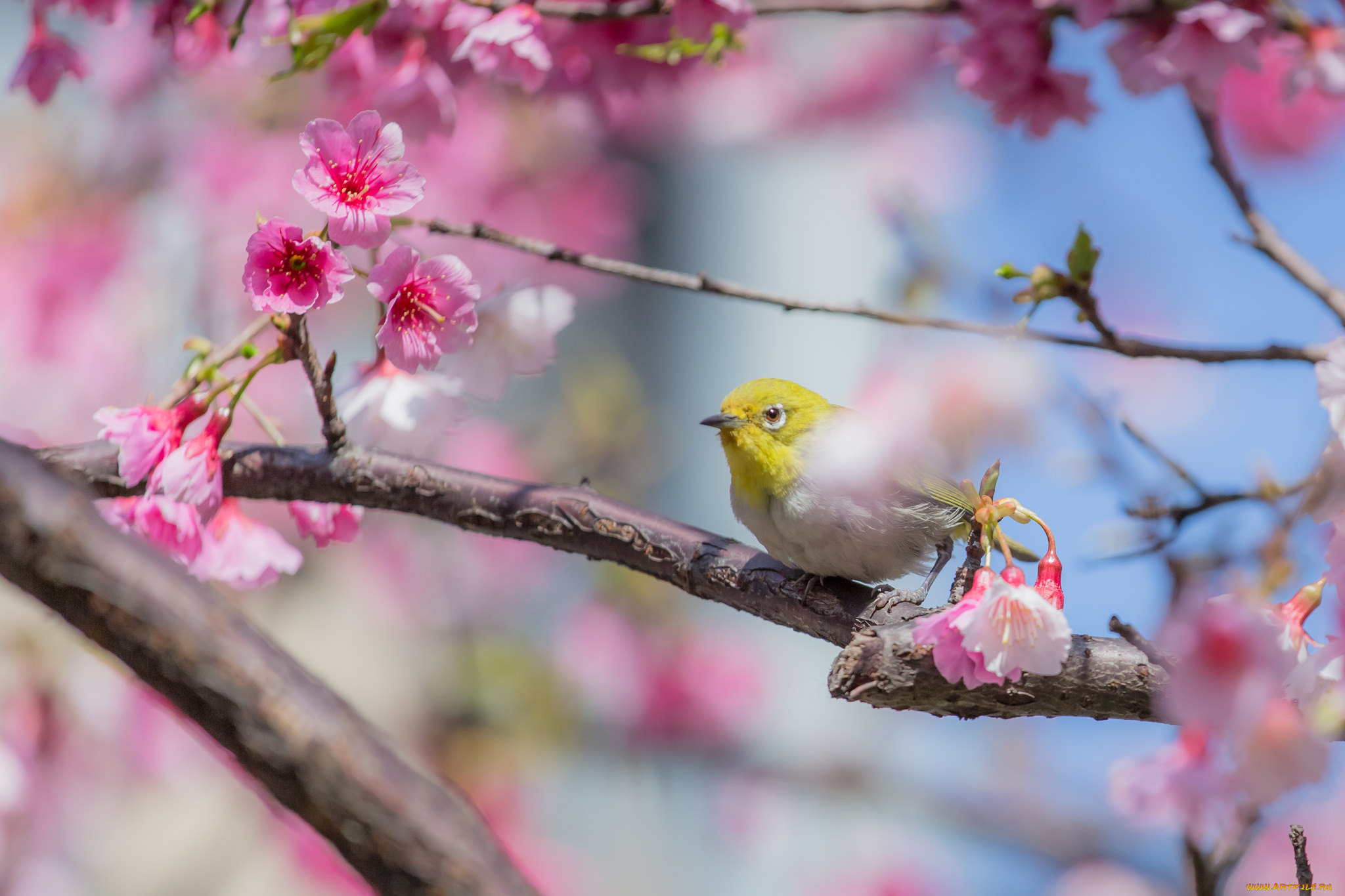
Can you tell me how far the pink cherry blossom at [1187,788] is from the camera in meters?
1.07

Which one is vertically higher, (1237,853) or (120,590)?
(120,590)

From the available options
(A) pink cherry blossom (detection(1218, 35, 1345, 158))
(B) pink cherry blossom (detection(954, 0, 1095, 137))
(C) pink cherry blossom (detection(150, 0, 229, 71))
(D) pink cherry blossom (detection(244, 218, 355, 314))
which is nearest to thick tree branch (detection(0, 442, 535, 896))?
(D) pink cherry blossom (detection(244, 218, 355, 314))

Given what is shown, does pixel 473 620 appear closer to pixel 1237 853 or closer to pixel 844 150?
pixel 844 150

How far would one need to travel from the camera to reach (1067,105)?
1530 mm

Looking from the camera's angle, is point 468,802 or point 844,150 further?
point 844,150

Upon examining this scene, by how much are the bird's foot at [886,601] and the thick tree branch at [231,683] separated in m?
0.55

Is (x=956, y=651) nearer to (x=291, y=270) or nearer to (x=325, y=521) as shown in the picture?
(x=291, y=270)

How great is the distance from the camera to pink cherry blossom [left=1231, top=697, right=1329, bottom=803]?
0.83 m

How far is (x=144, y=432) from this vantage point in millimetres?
1216

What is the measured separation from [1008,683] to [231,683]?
687 mm

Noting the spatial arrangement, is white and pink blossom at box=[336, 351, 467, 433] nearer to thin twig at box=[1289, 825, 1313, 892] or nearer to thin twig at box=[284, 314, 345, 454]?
thin twig at box=[284, 314, 345, 454]

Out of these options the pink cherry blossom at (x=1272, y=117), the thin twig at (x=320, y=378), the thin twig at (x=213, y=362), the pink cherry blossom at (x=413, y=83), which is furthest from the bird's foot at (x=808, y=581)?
the pink cherry blossom at (x=1272, y=117)

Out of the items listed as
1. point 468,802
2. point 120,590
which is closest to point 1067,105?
point 468,802

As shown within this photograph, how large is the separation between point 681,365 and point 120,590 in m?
4.60
